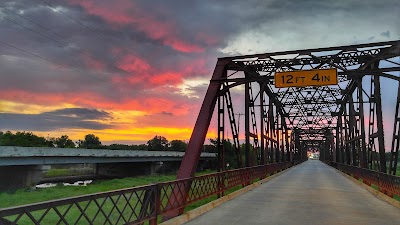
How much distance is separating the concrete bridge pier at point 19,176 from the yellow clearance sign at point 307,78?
1368 inches

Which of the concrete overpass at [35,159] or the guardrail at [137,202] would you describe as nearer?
the guardrail at [137,202]

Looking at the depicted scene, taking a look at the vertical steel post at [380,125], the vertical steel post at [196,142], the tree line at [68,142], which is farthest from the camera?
the tree line at [68,142]

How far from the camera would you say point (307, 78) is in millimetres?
15938

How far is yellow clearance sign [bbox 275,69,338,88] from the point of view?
15.8 m

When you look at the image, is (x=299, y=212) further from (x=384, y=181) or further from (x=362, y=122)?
(x=362, y=122)

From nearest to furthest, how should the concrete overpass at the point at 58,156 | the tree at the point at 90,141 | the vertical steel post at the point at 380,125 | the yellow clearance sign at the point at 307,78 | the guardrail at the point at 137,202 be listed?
the guardrail at the point at 137,202 < the yellow clearance sign at the point at 307,78 < the vertical steel post at the point at 380,125 < the concrete overpass at the point at 58,156 < the tree at the point at 90,141

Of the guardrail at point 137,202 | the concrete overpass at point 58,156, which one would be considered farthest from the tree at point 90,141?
the guardrail at point 137,202

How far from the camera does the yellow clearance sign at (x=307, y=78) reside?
15.8 metres

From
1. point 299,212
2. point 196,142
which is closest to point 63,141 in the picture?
point 196,142

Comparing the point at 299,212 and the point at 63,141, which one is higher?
the point at 63,141

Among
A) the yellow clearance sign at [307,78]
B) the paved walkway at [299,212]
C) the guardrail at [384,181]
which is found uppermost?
the yellow clearance sign at [307,78]

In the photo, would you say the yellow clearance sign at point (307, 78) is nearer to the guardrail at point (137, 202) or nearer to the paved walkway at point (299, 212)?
the guardrail at point (137, 202)

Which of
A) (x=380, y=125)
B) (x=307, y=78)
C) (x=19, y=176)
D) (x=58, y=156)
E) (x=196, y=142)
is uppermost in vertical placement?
(x=307, y=78)

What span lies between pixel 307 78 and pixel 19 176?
37.6 metres
